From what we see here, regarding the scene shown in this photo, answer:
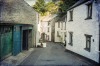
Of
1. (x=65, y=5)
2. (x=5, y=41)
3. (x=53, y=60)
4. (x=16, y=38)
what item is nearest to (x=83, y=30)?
(x=53, y=60)

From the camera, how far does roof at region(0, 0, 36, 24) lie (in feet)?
99.8

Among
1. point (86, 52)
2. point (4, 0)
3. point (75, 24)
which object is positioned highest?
point (4, 0)

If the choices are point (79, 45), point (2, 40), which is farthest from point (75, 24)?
point (2, 40)

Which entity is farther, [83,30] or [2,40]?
[83,30]

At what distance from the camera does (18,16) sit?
32562 mm

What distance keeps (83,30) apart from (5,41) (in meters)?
8.58

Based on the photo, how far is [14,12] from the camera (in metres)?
31.8

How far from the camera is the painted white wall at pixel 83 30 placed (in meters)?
18.7

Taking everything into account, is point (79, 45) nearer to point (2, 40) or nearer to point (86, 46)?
point (86, 46)

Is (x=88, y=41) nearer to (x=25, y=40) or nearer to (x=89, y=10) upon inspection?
(x=89, y=10)

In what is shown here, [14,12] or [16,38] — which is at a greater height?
[14,12]

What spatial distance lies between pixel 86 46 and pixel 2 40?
886cm

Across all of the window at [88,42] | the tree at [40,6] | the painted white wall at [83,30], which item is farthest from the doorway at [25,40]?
the tree at [40,6]

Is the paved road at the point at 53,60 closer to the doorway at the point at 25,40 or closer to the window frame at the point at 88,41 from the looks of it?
the window frame at the point at 88,41
